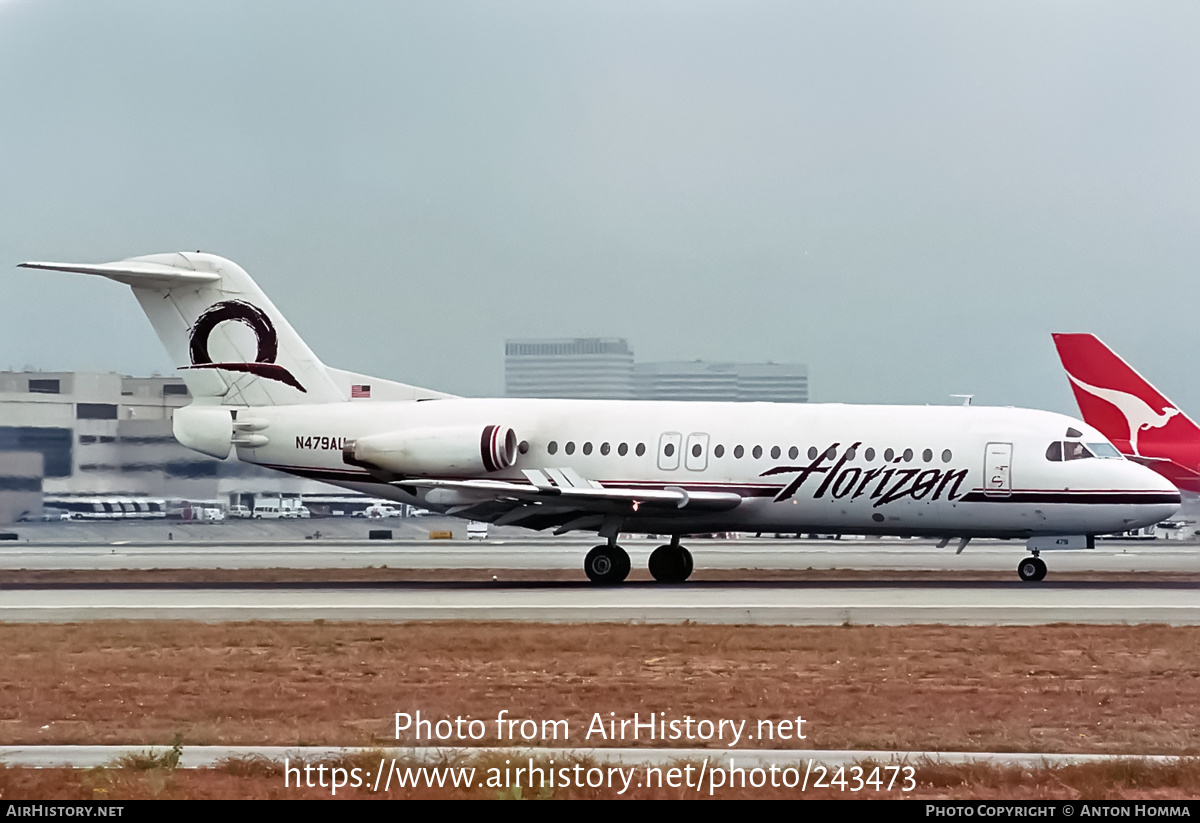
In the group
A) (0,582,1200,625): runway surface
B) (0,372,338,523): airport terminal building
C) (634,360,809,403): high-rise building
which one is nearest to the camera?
(0,582,1200,625): runway surface

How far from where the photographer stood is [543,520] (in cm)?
3412

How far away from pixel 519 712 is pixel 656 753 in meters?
3.02

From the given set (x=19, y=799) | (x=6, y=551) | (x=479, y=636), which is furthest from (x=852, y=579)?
(x=6, y=551)

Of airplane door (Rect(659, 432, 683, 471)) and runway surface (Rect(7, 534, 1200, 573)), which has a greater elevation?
airplane door (Rect(659, 432, 683, 471))

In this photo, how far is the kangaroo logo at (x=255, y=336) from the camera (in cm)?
3647

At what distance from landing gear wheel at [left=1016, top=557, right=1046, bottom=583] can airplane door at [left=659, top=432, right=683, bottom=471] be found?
7.87 metres

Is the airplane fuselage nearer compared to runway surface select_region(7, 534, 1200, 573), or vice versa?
the airplane fuselage

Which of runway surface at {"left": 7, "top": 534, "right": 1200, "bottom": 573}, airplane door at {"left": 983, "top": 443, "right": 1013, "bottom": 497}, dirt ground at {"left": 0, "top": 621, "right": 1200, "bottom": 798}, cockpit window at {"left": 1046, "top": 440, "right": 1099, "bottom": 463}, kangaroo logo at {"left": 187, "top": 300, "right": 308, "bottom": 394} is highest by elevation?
kangaroo logo at {"left": 187, "top": 300, "right": 308, "bottom": 394}

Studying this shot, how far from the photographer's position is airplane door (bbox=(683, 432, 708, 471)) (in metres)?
34.0

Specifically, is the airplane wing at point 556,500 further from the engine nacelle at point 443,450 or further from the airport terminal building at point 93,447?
the airport terminal building at point 93,447

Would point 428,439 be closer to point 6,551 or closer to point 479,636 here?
point 479,636

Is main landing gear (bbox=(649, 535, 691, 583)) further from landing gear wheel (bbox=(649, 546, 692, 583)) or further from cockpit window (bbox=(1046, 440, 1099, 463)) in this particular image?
cockpit window (bbox=(1046, 440, 1099, 463))

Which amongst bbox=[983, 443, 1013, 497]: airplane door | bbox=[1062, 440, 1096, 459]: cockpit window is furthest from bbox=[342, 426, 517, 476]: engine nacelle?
bbox=[1062, 440, 1096, 459]: cockpit window
